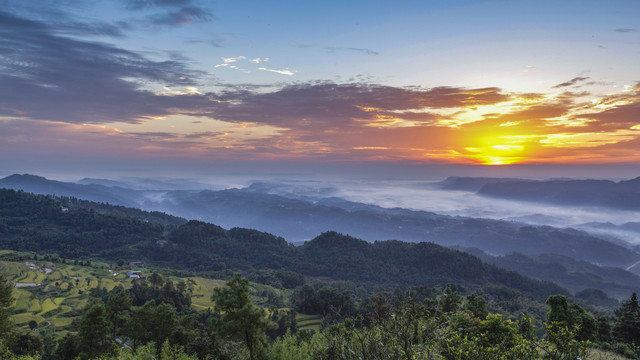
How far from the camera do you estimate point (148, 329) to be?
37.9 m

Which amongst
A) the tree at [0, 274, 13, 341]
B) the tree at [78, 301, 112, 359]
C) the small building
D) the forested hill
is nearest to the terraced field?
the small building

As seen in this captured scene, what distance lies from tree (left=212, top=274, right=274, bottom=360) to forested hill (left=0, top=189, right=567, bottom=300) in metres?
133

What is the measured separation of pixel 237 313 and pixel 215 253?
16878 cm

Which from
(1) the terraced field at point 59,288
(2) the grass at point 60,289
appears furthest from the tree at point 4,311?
(1) the terraced field at point 59,288

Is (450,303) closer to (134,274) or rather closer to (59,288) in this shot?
(59,288)

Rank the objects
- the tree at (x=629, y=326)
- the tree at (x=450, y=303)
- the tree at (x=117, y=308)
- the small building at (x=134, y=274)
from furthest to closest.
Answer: the small building at (x=134, y=274) < the tree at (x=450, y=303) < the tree at (x=117, y=308) < the tree at (x=629, y=326)

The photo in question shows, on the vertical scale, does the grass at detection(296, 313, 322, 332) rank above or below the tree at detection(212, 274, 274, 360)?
below

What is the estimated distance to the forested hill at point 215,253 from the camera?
161 meters

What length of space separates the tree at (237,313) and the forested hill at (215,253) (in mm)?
133461

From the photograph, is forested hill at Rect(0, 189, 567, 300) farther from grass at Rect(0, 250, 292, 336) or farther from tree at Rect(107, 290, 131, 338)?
tree at Rect(107, 290, 131, 338)

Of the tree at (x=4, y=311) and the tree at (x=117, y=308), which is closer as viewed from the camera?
the tree at (x=4, y=311)

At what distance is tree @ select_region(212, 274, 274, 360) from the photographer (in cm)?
2534

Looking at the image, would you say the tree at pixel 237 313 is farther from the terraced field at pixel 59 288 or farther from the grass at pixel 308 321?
the grass at pixel 308 321

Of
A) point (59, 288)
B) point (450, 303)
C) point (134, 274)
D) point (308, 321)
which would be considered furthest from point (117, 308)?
point (134, 274)
